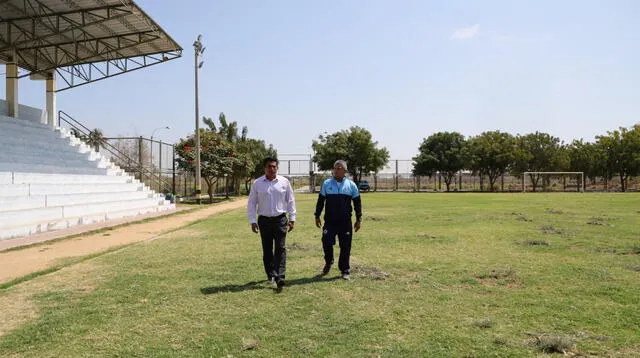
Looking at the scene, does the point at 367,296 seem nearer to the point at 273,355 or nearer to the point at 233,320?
the point at 233,320

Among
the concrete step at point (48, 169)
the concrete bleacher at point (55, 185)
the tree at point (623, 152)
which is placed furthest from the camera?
the tree at point (623, 152)

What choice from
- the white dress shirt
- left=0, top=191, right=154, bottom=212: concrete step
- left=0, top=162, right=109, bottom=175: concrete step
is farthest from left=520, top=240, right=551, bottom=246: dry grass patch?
left=0, top=162, right=109, bottom=175: concrete step

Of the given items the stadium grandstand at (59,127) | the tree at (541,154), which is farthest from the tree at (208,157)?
the tree at (541,154)

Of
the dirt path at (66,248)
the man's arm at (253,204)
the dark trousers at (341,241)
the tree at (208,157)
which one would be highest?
the tree at (208,157)

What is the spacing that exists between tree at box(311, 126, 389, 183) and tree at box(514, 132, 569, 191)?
16.1 m

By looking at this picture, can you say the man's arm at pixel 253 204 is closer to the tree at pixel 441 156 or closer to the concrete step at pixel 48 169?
the concrete step at pixel 48 169

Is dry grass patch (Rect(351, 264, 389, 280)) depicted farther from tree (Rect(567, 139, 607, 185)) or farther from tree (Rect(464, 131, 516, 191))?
tree (Rect(567, 139, 607, 185))

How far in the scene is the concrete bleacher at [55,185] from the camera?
1365 centimetres

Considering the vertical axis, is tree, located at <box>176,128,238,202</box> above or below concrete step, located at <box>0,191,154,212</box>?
above

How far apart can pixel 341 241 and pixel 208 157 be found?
2667 cm

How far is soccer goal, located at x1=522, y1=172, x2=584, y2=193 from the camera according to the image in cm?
5447

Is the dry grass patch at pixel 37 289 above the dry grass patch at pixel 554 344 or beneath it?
beneath

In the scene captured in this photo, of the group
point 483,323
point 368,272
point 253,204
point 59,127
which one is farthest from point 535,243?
point 59,127

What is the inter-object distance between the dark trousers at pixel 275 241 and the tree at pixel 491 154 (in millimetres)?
49458
